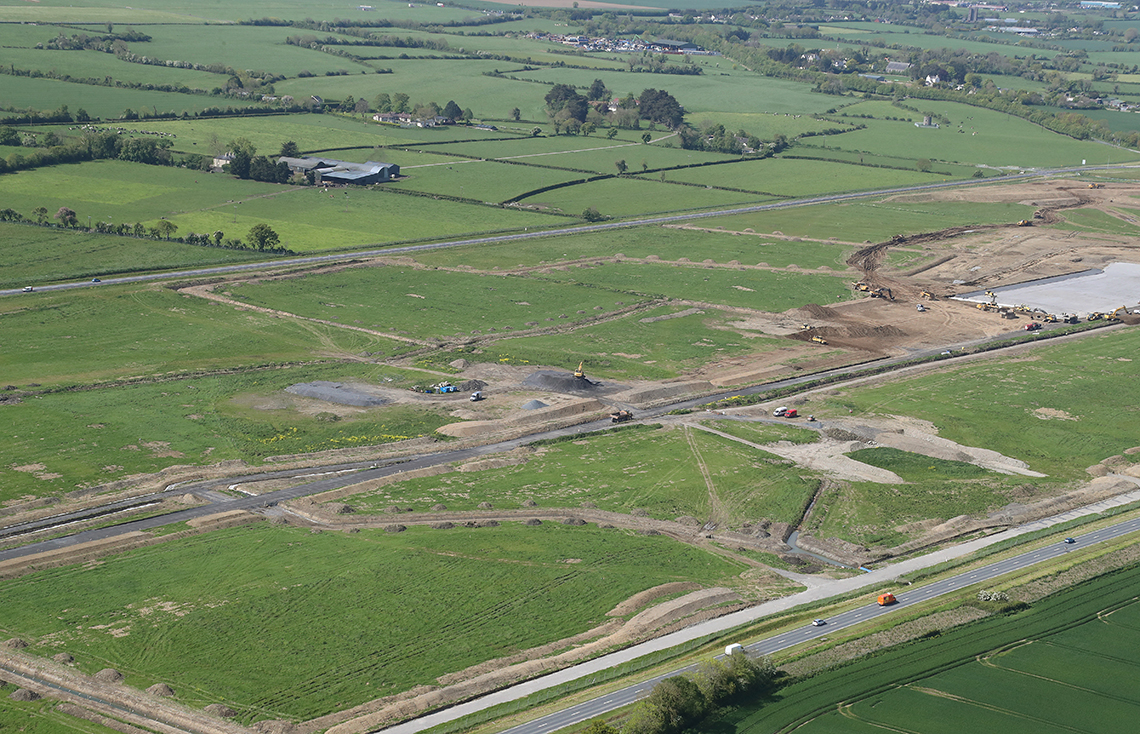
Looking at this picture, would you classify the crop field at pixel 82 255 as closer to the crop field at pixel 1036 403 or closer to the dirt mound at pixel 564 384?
the dirt mound at pixel 564 384

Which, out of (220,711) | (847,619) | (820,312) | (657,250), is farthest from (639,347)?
(220,711)

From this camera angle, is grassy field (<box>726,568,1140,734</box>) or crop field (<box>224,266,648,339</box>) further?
crop field (<box>224,266,648,339</box>)

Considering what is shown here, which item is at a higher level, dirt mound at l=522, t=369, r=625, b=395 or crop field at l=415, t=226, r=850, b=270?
crop field at l=415, t=226, r=850, b=270

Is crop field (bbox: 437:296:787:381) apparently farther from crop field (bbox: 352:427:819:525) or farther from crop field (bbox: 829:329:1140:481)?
crop field (bbox: 352:427:819:525)

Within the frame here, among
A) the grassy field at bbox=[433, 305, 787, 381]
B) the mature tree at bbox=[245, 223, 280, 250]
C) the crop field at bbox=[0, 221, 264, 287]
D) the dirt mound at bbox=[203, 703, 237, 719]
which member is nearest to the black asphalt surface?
the dirt mound at bbox=[203, 703, 237, 719]

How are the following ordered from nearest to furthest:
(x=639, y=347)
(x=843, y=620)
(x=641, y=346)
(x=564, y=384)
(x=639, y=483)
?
(x=843, y=620), (x=639, y=483), (x=564, y=384), (x=639, y=347), (x=641, y=346)

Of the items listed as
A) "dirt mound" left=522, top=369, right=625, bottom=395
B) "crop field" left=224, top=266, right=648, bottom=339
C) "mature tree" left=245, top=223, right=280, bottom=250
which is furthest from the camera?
"mature tree" left=245, top=223, right=280, bottom=250

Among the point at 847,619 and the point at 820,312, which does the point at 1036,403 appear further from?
the point at 847,619
